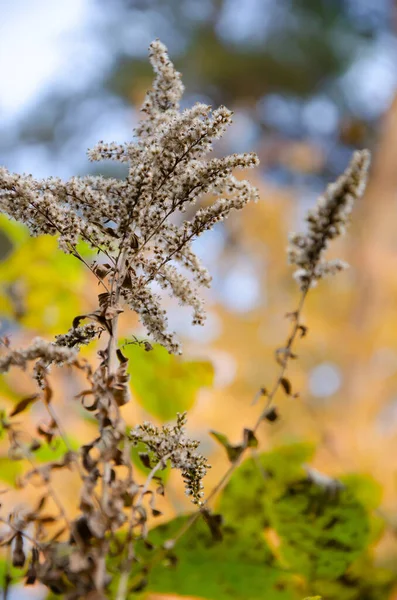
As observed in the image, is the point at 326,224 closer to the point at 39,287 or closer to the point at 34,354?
the point at 34,354

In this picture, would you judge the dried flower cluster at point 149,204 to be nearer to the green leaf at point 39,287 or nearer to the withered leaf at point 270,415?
the withered leaf at point 270,415

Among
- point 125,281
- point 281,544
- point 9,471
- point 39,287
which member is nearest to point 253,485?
point 281,544

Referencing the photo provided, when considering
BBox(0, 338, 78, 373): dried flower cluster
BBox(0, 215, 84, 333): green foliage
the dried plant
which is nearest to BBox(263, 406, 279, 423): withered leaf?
the dried plant

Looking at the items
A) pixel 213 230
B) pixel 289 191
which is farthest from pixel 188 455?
pixel 289 191

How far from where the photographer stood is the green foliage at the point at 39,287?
3.01 ft

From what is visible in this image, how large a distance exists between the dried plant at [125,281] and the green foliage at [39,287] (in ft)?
1.94

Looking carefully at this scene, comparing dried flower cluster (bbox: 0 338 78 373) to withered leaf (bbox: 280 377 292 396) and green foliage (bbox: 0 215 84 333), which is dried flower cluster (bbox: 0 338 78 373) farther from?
green foliage (bbox: 0 215 84 333)

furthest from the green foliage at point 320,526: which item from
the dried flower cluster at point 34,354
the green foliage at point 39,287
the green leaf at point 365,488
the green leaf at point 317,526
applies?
the green foliage at point 39,287

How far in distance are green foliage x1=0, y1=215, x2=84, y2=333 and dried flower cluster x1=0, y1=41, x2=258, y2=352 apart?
589mm

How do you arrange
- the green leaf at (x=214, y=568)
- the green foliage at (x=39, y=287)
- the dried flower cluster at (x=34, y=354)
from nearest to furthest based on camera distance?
the dried flower cluster at (x=34, y=354)
the green leaf at (x=214, y=568)
the green foliage at (x=39, y=287)

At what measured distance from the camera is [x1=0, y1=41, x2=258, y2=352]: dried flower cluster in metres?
0.30

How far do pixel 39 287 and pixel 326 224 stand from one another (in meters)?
0.74

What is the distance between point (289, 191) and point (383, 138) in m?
0.59

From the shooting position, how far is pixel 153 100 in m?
0.35
